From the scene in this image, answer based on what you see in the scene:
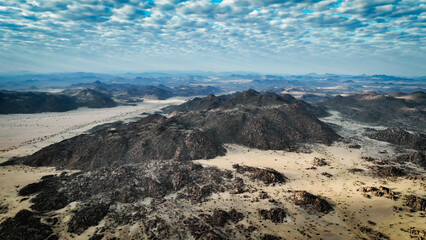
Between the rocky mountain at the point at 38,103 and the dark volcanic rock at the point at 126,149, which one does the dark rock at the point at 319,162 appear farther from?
the rocky mountain at the point at 38,103

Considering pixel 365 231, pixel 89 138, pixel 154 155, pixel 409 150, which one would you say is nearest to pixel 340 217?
pixel 365 231

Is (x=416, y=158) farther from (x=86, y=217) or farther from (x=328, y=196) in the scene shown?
(x=86, y=217)

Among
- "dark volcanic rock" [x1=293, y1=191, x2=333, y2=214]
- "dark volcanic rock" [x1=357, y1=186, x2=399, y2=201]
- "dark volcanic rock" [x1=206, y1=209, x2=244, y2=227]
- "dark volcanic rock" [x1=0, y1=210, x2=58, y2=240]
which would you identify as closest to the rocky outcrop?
"dark volcanic rock" [x1=357, y1=186, x2=399, y2=201]

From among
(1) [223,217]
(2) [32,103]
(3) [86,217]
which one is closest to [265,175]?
(1) [223,217]

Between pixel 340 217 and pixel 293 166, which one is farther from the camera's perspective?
pixel 293 166

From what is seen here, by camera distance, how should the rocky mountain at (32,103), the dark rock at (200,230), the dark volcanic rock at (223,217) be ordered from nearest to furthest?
1. the dark rock at (200,230)
2. the dark volcanic rock at (223,217)
3. the rocky mountain at (32,103)

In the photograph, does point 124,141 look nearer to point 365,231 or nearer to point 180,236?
point 180,236

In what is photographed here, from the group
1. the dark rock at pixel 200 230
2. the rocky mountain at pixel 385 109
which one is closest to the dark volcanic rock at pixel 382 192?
the dark rock at pixel 200 230

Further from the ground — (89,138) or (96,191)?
(89,138)
